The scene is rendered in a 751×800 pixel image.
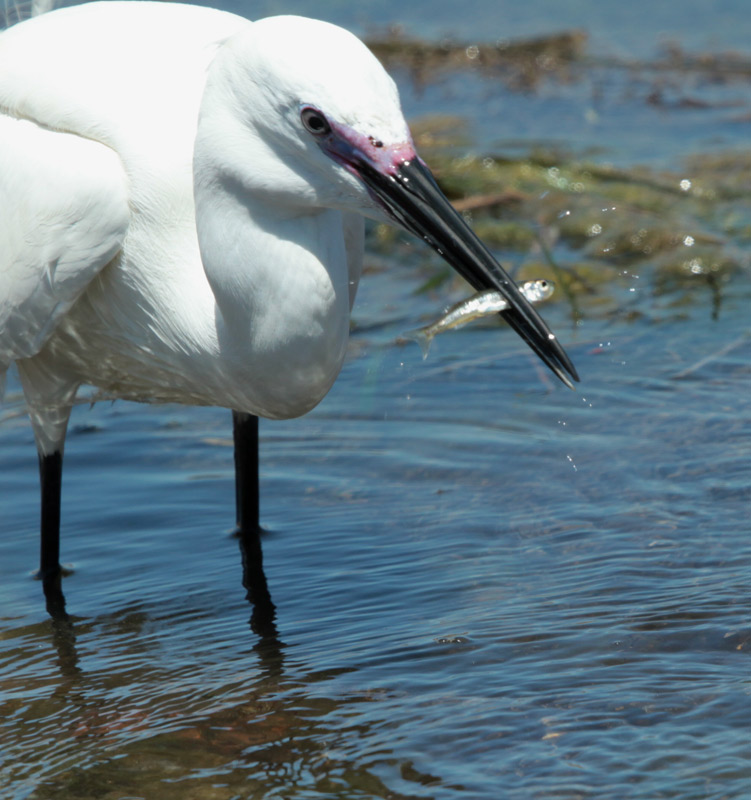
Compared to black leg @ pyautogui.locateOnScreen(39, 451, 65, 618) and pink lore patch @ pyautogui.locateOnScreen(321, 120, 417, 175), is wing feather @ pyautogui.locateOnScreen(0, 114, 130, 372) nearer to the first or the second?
black leg @ pyautogui.locateOnScreen(39, 451, 65, 618)

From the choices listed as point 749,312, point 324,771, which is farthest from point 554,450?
point 324,771

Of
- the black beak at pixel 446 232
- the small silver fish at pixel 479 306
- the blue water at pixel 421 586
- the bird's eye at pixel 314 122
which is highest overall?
the bird's eye at pixel 314 122

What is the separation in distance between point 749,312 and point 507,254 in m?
1.36

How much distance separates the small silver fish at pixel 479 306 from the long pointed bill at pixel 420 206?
0.09 ft

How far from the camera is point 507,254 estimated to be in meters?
6.58

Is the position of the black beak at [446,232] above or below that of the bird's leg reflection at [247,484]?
above

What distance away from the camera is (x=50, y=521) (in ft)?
14.3

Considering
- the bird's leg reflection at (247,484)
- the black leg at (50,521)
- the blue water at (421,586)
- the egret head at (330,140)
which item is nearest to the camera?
the egret head at (330,140)

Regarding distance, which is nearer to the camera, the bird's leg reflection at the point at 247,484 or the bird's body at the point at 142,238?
the bird's body at the point at 142,238

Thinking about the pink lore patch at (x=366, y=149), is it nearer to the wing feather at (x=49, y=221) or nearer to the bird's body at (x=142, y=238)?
the bird's body at (x=142, y=238)

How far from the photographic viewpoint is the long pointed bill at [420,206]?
2.91 m

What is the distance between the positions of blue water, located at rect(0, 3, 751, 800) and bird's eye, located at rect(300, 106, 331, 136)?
1.34 metres

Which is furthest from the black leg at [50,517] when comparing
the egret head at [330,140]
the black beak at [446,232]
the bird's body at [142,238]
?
the black beak at [446,232]

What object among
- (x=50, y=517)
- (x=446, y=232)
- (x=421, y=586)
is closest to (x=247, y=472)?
(x=50, y=517)
